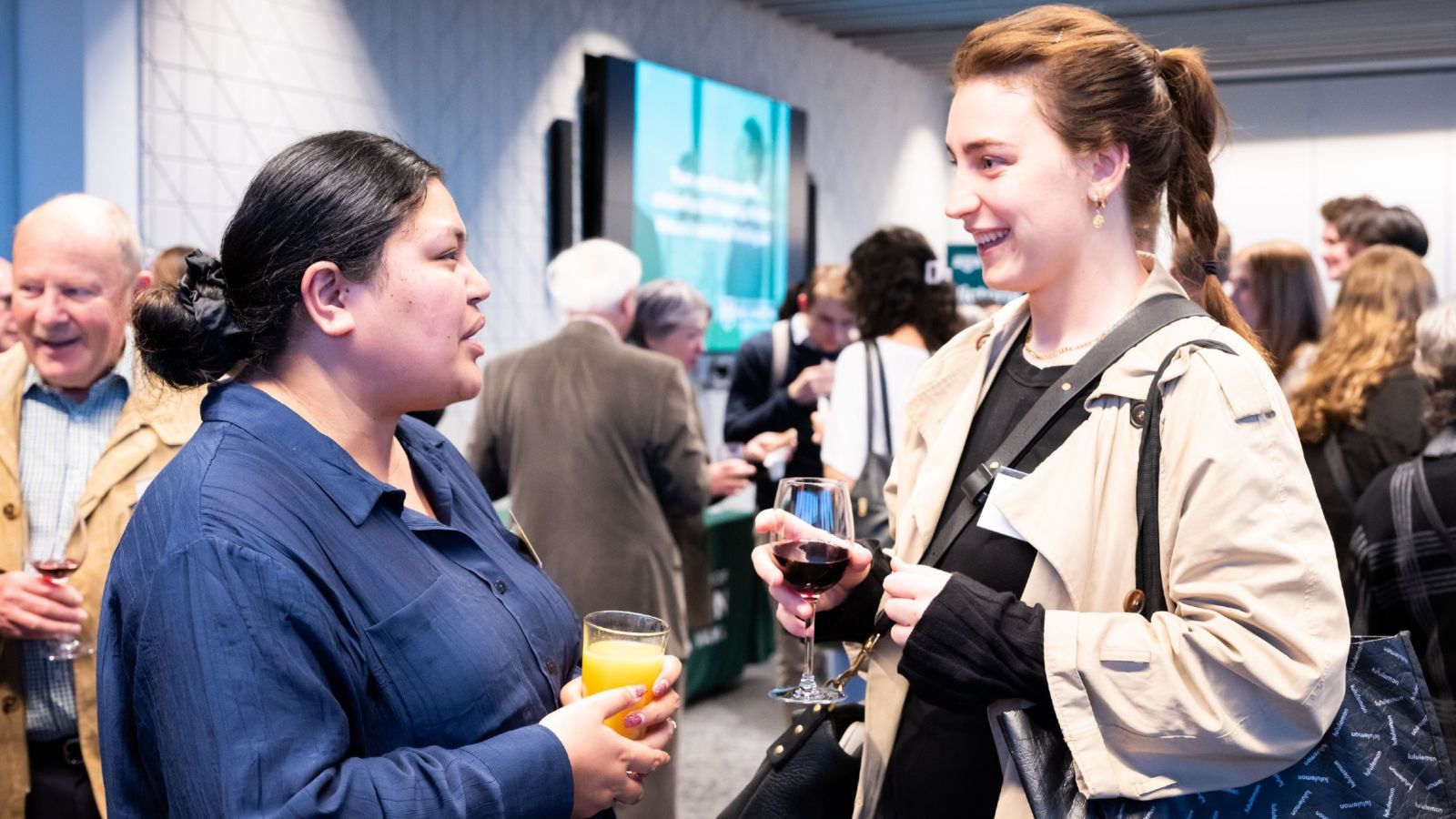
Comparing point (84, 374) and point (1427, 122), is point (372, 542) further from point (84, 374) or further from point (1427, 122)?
point (1427, 122)

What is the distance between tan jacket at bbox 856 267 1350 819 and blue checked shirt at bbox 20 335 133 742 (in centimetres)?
164

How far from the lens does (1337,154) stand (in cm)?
986

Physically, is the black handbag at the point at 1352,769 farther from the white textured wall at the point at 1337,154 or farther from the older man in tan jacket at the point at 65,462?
the white textured wall at the point at 1337,154

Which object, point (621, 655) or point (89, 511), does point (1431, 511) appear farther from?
point (89, 511)

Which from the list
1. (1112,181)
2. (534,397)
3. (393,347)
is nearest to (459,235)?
(393,347)

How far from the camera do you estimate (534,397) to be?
10.8 feet

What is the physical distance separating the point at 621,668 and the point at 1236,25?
813 cm

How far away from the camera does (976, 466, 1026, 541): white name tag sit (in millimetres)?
1447

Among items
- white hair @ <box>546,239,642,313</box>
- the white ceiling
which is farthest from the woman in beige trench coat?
the white ceiling

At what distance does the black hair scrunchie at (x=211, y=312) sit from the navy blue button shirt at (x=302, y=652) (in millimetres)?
60

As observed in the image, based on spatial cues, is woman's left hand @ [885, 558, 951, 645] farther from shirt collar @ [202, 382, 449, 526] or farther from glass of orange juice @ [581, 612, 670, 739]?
shirt collar @ [202, 382, 449, 526]

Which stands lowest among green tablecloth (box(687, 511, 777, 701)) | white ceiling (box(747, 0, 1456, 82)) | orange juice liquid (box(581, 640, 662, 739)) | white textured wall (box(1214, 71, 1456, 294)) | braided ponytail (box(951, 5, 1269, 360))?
green tablecloth (box(687, 511, 777, 701))

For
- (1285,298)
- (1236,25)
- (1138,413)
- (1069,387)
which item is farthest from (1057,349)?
(1236,25)

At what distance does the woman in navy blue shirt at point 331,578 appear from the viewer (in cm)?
111
